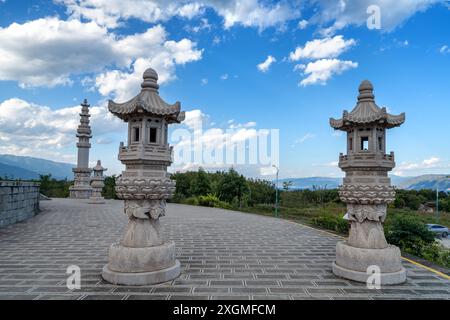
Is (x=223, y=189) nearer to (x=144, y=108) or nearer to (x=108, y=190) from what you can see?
(x=108, y=190)

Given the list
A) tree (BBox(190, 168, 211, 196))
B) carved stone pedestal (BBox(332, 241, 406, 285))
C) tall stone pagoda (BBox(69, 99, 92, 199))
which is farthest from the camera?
tree (BBox(190, 168, 211, 196))

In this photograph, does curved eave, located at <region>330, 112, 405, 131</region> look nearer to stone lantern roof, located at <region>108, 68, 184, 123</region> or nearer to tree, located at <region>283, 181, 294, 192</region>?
stone lantern roof, located at <region>108, 68, 184, 123</region>

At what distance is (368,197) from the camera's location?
6031 mm

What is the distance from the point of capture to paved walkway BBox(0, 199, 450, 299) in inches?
206

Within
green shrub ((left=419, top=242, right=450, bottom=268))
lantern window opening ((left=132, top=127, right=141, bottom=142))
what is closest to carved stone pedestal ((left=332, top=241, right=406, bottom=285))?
green shrub ((left=419, top=242, right=450, bottom=268))

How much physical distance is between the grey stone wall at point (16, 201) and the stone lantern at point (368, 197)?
39.7 ft

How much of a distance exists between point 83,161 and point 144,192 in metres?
23.1

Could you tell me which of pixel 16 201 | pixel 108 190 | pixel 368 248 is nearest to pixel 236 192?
pixel 108 190

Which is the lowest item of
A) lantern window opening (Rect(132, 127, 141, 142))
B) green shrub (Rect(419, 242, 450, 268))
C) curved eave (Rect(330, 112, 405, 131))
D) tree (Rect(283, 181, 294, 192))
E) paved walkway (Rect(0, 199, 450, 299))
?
green shrub (Rect(419, 242, 450, 268))

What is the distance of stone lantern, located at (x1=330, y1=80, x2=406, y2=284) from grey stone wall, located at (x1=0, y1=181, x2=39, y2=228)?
12.1m

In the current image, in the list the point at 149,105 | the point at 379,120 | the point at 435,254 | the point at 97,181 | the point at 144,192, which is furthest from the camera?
the point at 97,181

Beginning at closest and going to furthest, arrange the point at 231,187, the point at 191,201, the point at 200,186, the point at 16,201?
the point at 16,201
the point at 191,201
the point at 231,187
the point at 200,186
